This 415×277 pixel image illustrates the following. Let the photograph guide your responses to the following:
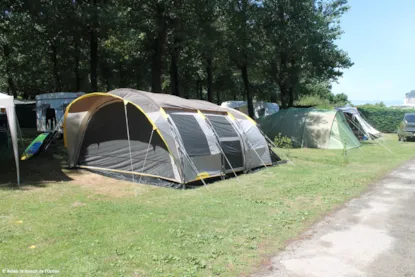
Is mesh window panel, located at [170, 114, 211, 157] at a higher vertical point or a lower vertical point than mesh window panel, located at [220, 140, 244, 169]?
higher

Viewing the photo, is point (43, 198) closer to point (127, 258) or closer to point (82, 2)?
point (127, 258)

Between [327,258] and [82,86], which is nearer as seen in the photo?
[327,258]

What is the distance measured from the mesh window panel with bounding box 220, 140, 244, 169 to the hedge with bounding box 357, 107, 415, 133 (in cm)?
2088

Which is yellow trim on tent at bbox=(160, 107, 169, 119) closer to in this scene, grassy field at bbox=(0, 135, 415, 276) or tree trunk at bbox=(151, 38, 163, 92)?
grassy field at bbox=(0, 135, 415, 276)

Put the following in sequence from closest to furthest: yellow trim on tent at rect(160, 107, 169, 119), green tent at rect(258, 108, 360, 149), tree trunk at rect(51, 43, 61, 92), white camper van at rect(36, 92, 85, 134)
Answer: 1. yellow trim on tent at rect(160, 107, 169, 119)
2. green tent at rect(258, 108, 360, 149)
3. white camper van at rect(36, 92, 85, 134)
4. tree trunk at rect(51, 43, 61, 92)

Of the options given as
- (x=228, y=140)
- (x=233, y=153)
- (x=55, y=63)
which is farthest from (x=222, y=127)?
(x=55, y=63)

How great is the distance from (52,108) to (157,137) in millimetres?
11965

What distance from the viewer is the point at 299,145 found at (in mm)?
16781

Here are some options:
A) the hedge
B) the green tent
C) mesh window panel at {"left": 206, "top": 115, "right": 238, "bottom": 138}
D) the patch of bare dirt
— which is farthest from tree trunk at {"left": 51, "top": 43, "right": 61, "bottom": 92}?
the hedge

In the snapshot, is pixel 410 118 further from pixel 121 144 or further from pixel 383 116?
pixel 121 144

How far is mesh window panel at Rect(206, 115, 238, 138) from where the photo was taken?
30.0 ft

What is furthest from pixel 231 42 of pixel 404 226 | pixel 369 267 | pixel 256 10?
pixel 369 267

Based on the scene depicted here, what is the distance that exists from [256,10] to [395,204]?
14.4 meters

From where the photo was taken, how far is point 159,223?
5.16m
